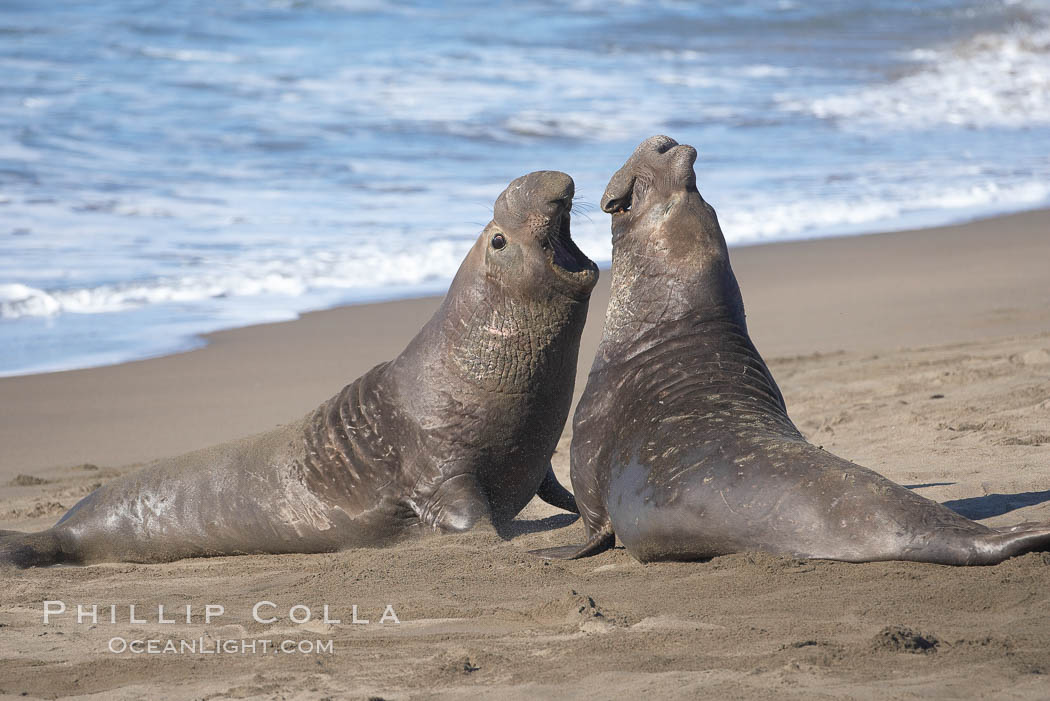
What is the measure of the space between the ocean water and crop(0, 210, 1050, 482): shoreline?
0.60 meters

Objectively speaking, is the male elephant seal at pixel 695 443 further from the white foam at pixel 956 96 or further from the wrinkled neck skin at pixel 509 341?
the white foam at pixel 956 96

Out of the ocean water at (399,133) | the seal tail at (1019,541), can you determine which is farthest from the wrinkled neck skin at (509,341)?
the ocean water at (399,133)

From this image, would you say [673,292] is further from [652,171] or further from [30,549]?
[30,549]

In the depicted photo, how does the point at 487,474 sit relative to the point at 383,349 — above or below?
below

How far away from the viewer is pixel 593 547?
5.06 metres

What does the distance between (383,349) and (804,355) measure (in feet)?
10.7

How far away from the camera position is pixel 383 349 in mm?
9727

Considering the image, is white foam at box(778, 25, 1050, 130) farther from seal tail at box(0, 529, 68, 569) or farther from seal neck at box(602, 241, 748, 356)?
seal tail at box(0, 529, 68, 569)

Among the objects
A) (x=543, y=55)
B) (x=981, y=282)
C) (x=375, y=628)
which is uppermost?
(x=543, y=55)

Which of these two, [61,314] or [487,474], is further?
[61,314]

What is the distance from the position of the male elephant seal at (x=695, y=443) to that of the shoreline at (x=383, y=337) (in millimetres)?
3299

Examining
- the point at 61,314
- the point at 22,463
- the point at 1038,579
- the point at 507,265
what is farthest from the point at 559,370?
the point at 61,314

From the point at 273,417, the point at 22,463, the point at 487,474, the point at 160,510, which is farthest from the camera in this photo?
the point at 273,417

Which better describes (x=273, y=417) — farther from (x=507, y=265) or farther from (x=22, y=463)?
(x=507, y=265)
